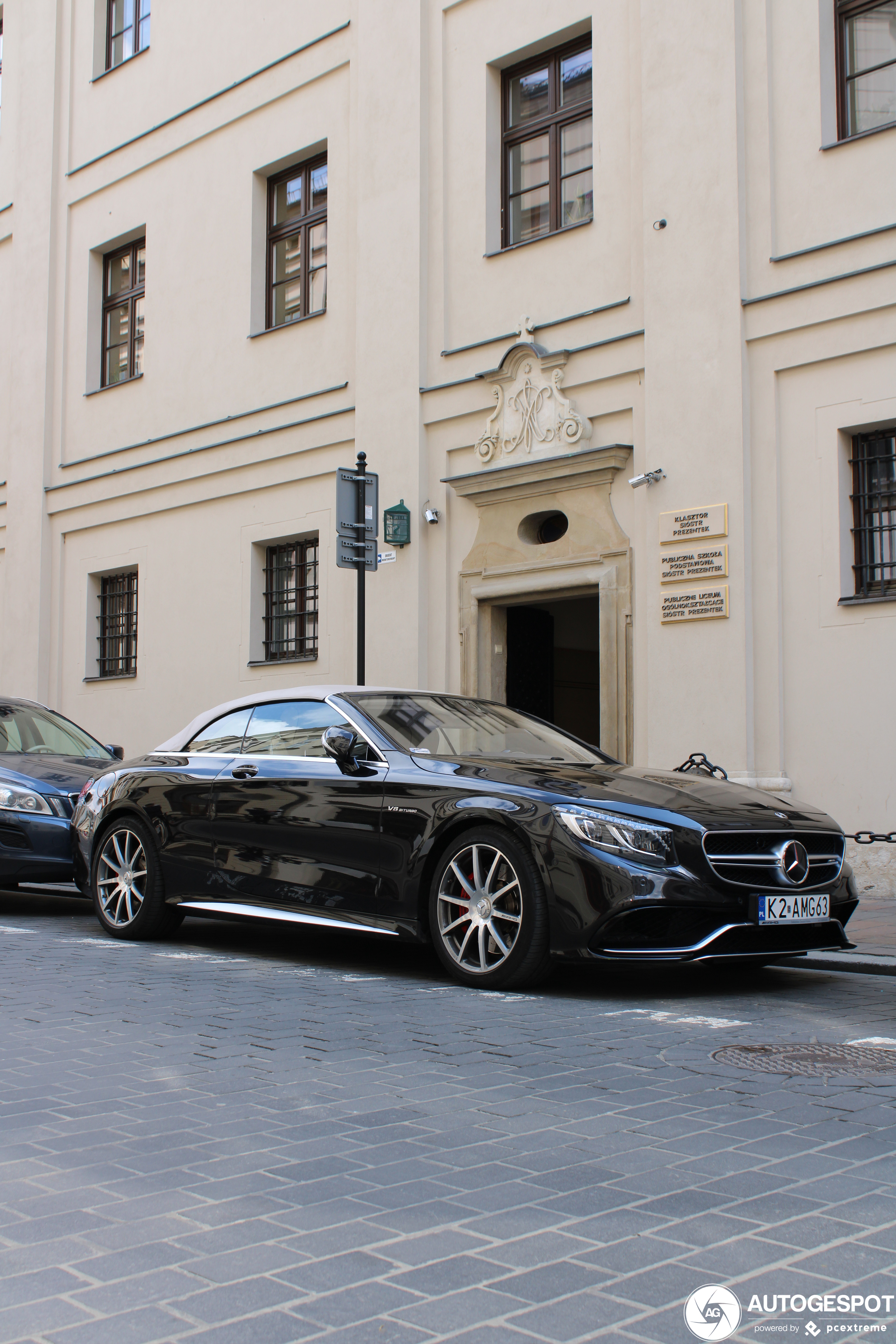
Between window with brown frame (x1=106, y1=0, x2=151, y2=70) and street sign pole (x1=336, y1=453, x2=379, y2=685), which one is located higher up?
window with brown frame (x1=106, y1=0, x2=151, y2=70)

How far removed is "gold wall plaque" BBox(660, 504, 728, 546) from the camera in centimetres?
1120

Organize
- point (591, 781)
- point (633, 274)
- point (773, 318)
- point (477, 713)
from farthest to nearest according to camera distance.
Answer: point (633, 274)
point (773, 318)
point (477, 713)
point (591, 781)

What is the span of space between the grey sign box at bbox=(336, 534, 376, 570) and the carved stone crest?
103 inches

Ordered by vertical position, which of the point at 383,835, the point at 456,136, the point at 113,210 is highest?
the point at 113,210

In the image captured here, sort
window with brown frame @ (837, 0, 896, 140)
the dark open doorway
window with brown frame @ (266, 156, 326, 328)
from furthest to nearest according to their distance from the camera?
Answer: window with brown frame @ (266, 156, 326, 328) → the dark open doorway → window with brown frame @ (837, 0, 896, 140)

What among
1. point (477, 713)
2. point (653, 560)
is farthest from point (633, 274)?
point (477, 713)

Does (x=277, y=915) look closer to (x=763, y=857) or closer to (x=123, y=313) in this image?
(x=763, y=857)

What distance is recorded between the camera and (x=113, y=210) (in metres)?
19.3

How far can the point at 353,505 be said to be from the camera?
11109 mm

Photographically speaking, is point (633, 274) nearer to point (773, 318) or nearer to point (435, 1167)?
point (773, 318)

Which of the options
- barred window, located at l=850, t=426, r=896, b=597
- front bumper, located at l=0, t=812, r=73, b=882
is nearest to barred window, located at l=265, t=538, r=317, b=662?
front bumper, located at l=0, t=812, r=73, b=882

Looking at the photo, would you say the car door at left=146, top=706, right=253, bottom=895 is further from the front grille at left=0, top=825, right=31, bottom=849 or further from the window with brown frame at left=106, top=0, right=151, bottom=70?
the window with brown frame at left=106, top=0, right=151, bottom=70

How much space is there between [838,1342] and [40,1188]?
1.91m

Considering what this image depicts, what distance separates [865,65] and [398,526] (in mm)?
5961
